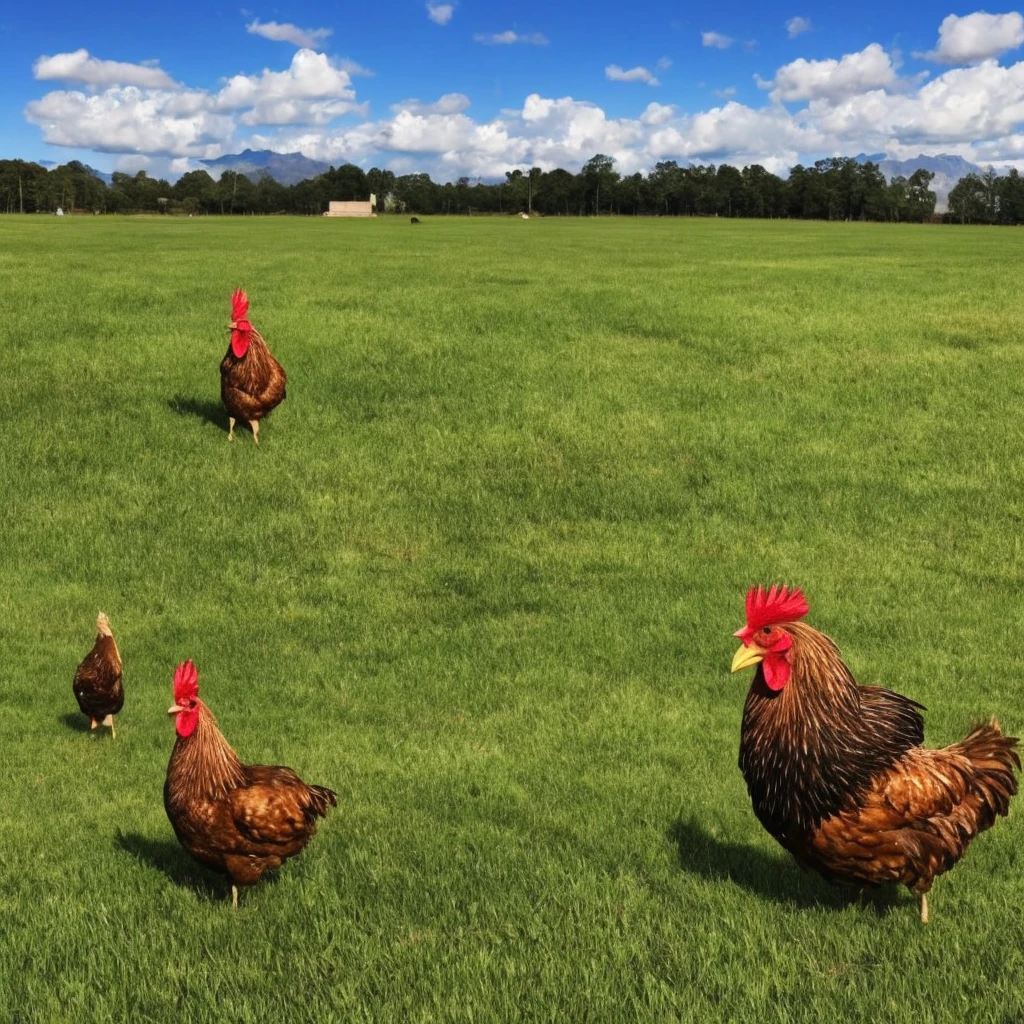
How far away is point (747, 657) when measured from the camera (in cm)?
502

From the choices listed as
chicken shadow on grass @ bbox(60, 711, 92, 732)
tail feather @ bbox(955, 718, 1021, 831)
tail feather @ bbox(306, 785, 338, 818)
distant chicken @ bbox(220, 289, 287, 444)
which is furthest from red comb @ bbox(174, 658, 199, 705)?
distant chicken @ bbox(220, 289, 287, 444)

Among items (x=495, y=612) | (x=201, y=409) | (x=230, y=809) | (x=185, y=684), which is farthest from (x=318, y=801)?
(x=201, y=409)

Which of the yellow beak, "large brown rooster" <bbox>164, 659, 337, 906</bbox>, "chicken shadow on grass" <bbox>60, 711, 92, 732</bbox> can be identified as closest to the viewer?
the yellow beak

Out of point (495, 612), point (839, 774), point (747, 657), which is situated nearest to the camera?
point (747, 657)

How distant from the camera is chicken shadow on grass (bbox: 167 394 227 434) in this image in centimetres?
1739

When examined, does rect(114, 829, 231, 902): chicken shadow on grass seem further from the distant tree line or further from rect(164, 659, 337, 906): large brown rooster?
the distant tree line

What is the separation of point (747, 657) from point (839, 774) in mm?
825

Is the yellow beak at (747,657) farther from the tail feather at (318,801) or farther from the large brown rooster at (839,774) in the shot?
the tail feather at (318,801)

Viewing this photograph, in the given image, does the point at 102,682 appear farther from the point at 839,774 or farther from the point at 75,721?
the point at 839,774

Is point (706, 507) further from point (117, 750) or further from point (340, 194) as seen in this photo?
point (340, 194)

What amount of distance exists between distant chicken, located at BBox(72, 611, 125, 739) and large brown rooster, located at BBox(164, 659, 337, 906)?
332 centimetres

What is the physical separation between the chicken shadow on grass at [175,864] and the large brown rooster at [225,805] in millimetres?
354

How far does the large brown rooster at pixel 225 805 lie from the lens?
557cm

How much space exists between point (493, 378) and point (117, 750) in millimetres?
12141
